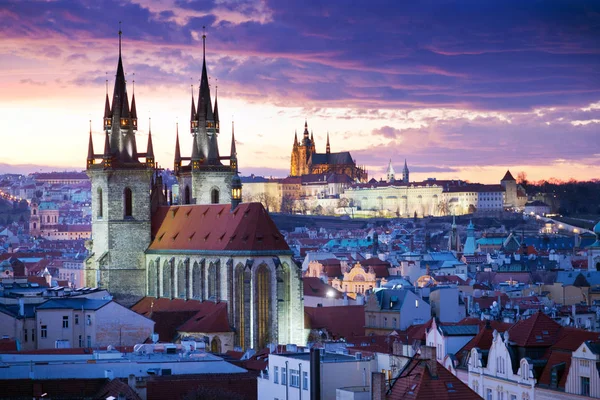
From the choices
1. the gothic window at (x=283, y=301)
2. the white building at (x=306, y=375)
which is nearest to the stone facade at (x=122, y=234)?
the gothic window at (x=283, y=301)

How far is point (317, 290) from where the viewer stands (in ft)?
340

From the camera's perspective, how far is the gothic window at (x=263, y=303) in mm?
78500

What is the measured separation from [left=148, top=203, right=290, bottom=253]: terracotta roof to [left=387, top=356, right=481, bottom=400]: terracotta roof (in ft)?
136

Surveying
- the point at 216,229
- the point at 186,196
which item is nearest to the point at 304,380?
the point at 216,229

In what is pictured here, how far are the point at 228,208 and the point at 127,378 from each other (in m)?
38.7

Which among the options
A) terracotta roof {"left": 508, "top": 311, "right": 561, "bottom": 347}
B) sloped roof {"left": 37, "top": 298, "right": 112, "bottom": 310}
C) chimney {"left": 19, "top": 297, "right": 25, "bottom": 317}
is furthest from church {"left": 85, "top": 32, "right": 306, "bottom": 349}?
terracotta roof {"left": 508, "top": 311, "right": 561, "bottom": 347}

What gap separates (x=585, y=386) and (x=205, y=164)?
192ft

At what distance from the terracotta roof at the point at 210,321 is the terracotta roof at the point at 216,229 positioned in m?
3.24

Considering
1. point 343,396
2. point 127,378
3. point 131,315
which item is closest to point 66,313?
point 131,315

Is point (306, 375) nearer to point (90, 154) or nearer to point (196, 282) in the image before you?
point (196, 282)

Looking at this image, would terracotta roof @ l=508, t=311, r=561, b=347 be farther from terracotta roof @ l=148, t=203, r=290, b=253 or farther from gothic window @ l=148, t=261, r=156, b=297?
gothic window @ l=148, t=261, r=156, b=297

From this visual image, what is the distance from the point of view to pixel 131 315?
73.1m

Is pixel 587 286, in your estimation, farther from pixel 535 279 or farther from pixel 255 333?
pixel 255 333

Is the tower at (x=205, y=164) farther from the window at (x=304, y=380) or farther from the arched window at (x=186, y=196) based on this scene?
the window at (x=304, y=380)
